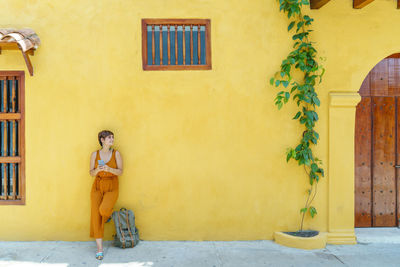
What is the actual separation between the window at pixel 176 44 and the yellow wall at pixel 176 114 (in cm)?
10

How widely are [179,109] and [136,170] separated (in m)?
1.08

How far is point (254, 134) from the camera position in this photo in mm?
4773

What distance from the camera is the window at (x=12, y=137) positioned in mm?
4660

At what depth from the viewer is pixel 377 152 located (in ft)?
17.2

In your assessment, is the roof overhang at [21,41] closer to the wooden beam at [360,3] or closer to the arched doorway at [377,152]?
the wooden beam at [360,3]

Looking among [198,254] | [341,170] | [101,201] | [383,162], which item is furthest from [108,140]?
[383,162]

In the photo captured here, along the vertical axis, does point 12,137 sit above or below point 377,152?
above

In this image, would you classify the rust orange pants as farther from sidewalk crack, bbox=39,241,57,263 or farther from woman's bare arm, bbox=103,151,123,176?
sidewalk crack, bbox=39,241,57,263

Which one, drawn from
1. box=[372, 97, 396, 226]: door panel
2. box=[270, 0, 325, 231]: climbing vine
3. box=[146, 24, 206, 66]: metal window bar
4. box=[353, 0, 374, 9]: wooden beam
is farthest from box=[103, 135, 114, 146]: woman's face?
box=[372, 97, 396, 226]: door panel

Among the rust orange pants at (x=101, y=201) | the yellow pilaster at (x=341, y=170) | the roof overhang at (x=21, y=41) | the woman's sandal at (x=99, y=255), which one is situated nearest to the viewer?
the roof overhang at (x=21, y=41)

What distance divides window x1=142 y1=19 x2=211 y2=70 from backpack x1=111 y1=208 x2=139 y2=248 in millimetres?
2096

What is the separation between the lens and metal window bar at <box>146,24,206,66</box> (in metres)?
4.74

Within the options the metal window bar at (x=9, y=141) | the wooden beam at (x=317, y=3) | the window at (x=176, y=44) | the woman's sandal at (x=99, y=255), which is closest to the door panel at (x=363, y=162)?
the wooden beam at (x=317, y=3)

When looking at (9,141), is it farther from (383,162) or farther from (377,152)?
(383,162)
